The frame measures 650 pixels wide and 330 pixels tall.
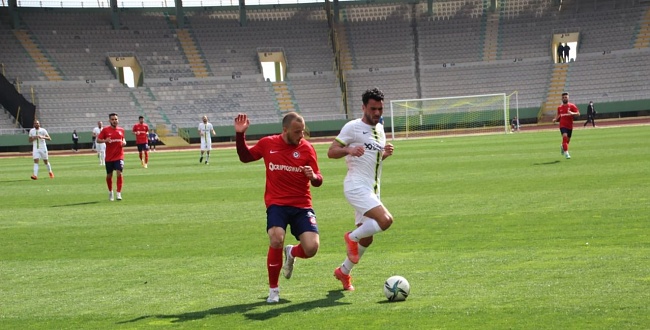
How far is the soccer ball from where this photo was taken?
28.0ft

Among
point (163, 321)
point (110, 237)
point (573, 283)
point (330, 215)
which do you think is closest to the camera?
point (163, 321)

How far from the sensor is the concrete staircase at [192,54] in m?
69.0

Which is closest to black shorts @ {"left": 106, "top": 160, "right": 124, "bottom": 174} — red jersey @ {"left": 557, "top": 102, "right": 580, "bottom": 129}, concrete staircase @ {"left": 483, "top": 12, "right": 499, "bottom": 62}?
red jersey @ {"left": 557, "top": 102, "right": 580, "bottom": 129}

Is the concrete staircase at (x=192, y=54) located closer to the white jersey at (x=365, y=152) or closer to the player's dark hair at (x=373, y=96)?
the white jersey at (x=365, y=152)

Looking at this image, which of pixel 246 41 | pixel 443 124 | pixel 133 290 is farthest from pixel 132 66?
pixel 133 290

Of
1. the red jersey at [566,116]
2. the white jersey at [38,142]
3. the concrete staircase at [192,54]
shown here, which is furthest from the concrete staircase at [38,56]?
the red jersey at [566,116]

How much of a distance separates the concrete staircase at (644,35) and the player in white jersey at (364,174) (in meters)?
61.3

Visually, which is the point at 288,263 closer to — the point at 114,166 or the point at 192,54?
the point at 114,166

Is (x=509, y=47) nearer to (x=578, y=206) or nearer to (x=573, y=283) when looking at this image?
(x=578, y=206)

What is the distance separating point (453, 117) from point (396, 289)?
5315 centimetres

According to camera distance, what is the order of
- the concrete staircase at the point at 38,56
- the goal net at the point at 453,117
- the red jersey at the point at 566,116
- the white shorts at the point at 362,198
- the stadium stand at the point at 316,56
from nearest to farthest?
the white shorts at the point at 362,198, the red jersey at the point at 566,116, the goal net at the point at 453,117, the stadium stand at the point at 316,56, the concrete staircase at the point at 38,56

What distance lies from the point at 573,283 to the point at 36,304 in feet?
19.4

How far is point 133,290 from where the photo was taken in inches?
389

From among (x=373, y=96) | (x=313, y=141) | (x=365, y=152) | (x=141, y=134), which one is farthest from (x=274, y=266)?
(x=313, y=141)
